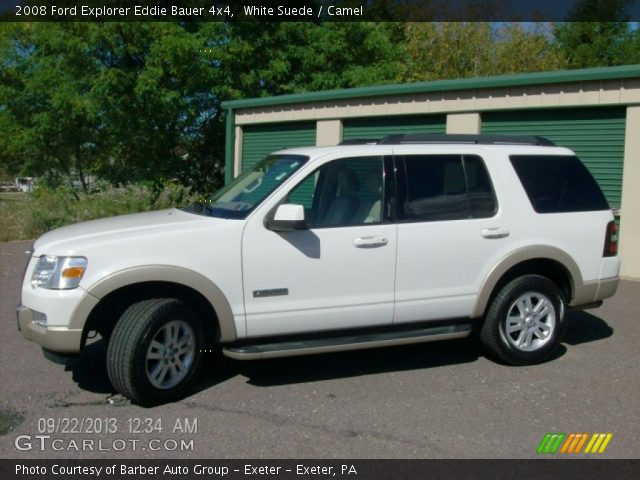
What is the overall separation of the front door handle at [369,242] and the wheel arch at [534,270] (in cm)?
102

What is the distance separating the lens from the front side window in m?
5.89

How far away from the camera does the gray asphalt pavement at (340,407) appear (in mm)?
4746

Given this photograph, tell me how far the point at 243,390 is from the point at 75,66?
641 inches

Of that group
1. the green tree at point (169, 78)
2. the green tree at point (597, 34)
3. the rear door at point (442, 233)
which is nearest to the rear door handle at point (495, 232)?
the rear door at point (442, 233)

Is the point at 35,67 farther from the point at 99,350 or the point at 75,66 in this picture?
the point at 99,350

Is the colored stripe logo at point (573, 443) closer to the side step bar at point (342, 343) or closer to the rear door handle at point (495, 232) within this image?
the side step bar at point (342, 343)

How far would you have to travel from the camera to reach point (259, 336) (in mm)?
5598

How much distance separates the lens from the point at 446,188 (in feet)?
20.6

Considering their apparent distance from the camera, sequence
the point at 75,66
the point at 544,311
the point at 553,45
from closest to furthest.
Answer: the point at 544,311 → the point at 75,66 → the point at 553,45

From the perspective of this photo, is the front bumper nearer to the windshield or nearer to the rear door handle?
the windshield

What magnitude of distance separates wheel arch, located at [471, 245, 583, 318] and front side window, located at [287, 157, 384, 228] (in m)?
1.15

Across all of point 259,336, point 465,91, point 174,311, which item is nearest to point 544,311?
point 259,336

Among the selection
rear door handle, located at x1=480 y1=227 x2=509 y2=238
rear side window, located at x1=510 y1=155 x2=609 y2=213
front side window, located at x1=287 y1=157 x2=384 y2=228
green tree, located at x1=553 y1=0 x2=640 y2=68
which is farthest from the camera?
green tree, located at x1=553 y1=0 x2=640 y2=68

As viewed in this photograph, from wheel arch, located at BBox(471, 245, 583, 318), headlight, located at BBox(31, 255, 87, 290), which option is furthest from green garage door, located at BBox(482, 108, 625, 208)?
headlight, located at BBox(31, 255, 87, 290)
